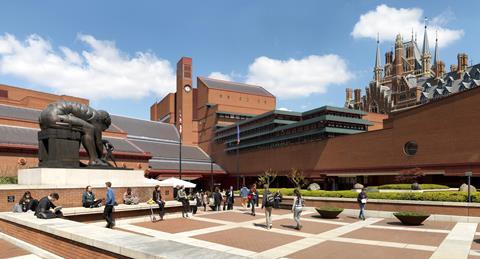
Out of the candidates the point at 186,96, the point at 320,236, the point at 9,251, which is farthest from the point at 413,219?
the point at 186,96

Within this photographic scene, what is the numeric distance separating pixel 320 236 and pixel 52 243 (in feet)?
29.5

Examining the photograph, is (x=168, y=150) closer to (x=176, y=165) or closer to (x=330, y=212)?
(x=176, y=165)

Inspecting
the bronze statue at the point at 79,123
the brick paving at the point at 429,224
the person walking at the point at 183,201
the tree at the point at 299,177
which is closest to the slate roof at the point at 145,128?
the tree at the point at 299,177

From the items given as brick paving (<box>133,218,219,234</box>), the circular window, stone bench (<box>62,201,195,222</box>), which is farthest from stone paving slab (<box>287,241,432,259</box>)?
the circular window

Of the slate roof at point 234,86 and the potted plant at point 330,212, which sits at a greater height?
the slate roof at point 234,86

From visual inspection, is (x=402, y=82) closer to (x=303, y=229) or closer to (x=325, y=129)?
(x=325, y=129)

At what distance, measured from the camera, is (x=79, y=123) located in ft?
58.6

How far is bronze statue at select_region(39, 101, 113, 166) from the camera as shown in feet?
55.9

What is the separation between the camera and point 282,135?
60.7 m

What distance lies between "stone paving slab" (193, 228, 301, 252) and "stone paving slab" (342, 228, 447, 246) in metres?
2.85

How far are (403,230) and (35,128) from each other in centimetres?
4322

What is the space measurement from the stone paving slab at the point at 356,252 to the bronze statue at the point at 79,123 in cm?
1207

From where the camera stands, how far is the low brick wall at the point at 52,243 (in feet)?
23.3

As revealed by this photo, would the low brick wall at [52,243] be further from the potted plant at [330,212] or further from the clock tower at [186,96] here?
the clock tower at [186,96]
